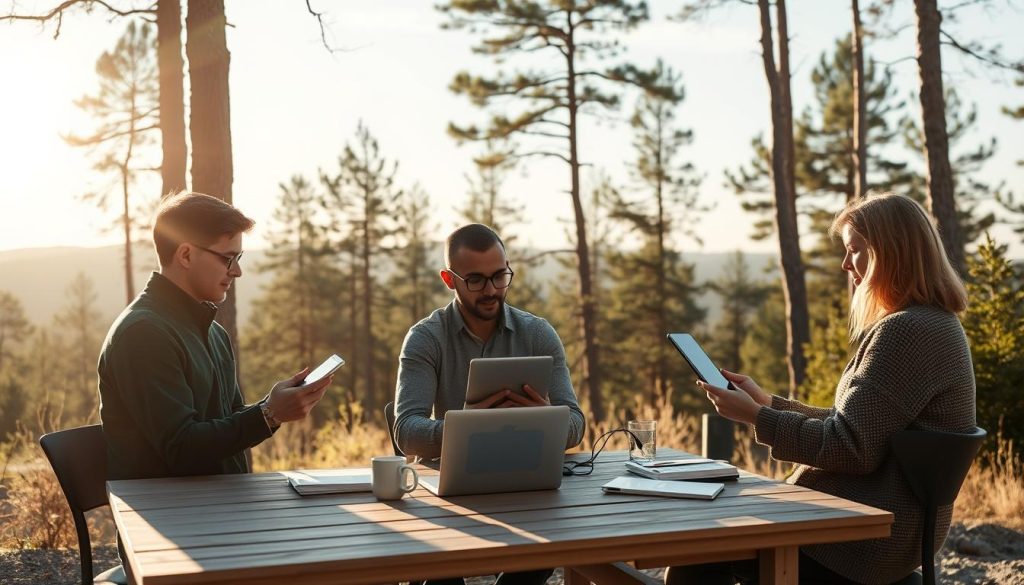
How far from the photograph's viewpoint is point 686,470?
2.81 metres

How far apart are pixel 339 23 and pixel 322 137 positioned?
28.1 metres

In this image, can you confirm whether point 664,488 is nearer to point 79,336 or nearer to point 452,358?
point 452,358

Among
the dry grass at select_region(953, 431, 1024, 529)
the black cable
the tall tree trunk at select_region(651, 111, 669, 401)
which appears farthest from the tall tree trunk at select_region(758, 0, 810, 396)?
the tall tree trunk at select_region(651, 111, 669, 401)

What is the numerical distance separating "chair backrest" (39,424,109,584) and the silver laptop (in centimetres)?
101

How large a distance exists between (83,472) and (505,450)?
125cm

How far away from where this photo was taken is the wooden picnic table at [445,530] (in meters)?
1.97

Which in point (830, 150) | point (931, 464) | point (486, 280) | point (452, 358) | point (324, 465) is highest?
point (830, 150)

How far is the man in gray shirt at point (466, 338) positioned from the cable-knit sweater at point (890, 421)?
91cm

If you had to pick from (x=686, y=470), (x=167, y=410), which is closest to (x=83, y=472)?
(x=167, y=410)

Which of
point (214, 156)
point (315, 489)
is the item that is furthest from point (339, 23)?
point (315, 489)

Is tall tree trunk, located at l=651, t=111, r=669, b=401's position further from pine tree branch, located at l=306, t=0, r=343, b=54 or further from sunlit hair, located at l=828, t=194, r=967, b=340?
sunlit hair, located at l=828, t=194, r=967, b=340

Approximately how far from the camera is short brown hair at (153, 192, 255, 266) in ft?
10.1

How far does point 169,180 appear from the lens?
679 cm

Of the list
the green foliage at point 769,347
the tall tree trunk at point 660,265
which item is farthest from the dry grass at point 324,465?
the green foliage at point 769,347
